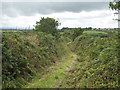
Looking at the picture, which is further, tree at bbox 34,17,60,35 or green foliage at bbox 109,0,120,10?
tree at bbox 34,17,60,35

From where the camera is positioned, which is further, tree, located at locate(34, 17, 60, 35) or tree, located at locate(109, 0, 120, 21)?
tree, located at locate(34, 17, 60, 35)

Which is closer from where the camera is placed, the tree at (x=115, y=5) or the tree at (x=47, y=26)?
the tree at (x=115, y=5)

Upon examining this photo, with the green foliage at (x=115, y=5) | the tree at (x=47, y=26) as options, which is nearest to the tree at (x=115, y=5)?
the green foliage at (x=115, y=5)

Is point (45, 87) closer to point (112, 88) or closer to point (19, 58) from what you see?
point (19, 58)

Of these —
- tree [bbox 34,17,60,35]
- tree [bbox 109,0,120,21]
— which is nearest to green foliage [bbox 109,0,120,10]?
tree [bbox 109,0,120,21]

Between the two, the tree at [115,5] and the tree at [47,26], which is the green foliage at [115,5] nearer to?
the tree at [115,5]

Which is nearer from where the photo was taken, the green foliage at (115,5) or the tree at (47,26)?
the green foliage at (115,5)

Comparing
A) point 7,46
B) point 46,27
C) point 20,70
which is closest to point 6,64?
point 20,70

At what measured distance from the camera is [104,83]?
859 centimetres

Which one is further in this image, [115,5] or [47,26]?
[47,26]

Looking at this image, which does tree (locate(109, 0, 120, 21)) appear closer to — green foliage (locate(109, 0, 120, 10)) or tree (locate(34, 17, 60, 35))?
green foliage (locate(109, 0, 120, 10))

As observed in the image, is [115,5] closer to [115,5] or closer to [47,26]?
[115,5]

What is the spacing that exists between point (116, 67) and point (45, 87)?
5334 millimetres

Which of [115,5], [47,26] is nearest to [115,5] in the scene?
[115,5]
